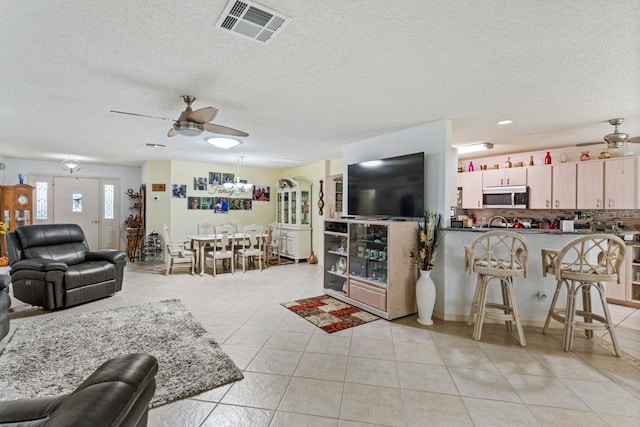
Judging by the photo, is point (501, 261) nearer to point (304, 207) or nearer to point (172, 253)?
point (304, 207)

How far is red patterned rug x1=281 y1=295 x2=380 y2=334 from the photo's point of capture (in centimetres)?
345

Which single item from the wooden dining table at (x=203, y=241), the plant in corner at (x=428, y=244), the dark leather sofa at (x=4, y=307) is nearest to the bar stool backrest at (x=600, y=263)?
the plant in corner at (x=428, y=244)

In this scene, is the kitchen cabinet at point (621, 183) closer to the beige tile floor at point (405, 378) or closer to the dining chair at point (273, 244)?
the beige tile floor at point (405, 378)

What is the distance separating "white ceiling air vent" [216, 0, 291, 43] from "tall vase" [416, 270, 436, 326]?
2.85m

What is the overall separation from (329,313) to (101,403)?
3062 mm

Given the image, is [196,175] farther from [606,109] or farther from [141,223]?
[606,109]

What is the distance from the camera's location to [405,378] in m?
2.35

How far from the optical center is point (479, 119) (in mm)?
3666

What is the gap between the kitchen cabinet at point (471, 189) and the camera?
5.93 metres

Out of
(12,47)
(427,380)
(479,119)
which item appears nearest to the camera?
(12,47)

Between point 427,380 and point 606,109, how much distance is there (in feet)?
11.0

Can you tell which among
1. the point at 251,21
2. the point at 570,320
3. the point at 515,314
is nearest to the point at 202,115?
the point at 251,21

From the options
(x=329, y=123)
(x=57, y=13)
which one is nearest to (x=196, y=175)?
(x=329, y=123)

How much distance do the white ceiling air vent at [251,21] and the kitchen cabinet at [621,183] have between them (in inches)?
206
